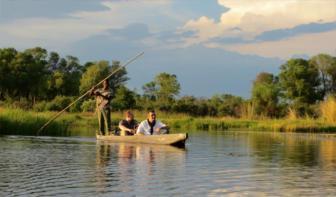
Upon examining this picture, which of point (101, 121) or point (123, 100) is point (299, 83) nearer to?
point (123, 100)

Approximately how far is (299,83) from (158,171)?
5202cm

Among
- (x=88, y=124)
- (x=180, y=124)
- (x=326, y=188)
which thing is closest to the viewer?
(x=326, y=188)

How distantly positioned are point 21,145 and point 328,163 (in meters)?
8.43

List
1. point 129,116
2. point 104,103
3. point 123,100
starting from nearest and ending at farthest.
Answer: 1. point 129,116
2. point 104,103
3. point 123,100

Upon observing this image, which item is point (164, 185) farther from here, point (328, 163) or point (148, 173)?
point (328, 163)

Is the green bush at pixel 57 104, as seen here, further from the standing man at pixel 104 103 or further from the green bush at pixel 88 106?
the standing man at pixel 104 103

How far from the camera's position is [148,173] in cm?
1238

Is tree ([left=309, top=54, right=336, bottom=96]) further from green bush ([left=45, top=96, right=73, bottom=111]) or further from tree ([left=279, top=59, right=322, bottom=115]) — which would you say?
green bush ([left=45, top=96, right=73, bottom=111])

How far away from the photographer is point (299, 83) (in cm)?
6309

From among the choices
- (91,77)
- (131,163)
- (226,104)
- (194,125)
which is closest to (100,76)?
(91,77)

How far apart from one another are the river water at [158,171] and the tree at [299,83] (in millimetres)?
44516

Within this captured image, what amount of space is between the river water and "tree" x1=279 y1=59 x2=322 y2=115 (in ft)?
146

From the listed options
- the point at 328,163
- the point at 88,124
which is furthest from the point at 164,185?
the point at 88,124

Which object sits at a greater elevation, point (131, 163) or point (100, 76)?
point (100, 76)
